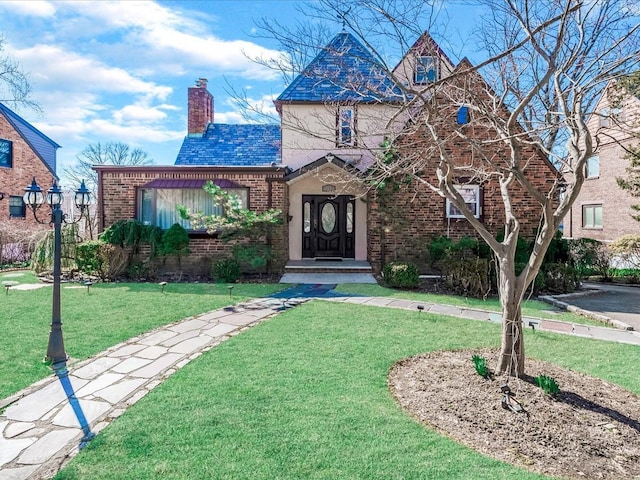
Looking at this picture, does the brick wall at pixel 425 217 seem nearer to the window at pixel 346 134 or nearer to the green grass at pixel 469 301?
the green grass at pixel 469 301

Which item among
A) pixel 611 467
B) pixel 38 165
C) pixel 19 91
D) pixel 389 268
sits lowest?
pixel 611 467

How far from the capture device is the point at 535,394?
163 inches

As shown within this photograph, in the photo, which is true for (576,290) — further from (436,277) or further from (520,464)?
(520,464)

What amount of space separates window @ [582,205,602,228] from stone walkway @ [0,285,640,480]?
19.5m

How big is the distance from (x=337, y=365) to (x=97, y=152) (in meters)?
38.6

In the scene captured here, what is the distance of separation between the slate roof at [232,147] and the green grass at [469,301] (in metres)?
7.14

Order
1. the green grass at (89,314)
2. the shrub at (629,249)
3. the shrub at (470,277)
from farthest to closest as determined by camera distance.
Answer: the shrub at (629,249) < the shrub at (470,277) < the green grass at (89,314)

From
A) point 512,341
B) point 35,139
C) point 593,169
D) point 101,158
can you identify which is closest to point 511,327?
point 512,341

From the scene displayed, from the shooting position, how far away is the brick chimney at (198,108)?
1770 centimetres

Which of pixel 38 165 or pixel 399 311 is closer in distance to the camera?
pixel 399 311

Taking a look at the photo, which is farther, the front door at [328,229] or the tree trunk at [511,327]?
the front door at [328,229]

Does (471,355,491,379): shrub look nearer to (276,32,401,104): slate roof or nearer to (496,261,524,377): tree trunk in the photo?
(496,261,524,377): tree trunk

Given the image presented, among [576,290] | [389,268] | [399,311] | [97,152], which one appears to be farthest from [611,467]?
[97,152]

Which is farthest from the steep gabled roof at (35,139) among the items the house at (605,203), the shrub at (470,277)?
the house at (605,203)
